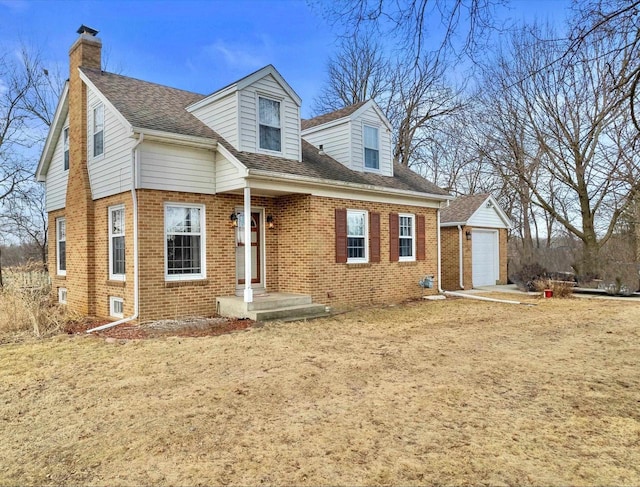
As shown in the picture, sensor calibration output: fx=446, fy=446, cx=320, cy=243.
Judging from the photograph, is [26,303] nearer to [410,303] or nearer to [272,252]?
[272,252]

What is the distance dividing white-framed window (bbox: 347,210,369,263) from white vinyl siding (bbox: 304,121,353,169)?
1.83m

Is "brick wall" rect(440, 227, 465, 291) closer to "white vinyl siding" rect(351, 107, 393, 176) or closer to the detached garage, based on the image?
the detached garage

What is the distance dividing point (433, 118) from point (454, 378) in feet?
76.6

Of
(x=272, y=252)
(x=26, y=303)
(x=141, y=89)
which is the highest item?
(x=141, y=89)

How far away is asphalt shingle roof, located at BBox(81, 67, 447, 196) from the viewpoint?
1041 centimetres

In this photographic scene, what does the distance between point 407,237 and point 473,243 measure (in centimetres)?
508

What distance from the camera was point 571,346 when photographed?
7.57 meters

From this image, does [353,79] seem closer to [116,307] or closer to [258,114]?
[258,114]

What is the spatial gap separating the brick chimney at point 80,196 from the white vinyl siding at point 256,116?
14.4 feet

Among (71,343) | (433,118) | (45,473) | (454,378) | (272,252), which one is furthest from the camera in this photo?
(433,118)

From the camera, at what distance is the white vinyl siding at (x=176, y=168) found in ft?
31.9

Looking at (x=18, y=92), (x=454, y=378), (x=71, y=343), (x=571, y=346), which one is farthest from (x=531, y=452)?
(x=18, y=92)

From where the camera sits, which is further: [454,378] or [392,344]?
[392,344]

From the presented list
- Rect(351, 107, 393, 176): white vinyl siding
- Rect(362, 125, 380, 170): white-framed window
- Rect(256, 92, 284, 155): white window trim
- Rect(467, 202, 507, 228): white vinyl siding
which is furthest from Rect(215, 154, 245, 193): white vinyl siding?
Rect(467, 202, 507, 228): white vinyl siding
